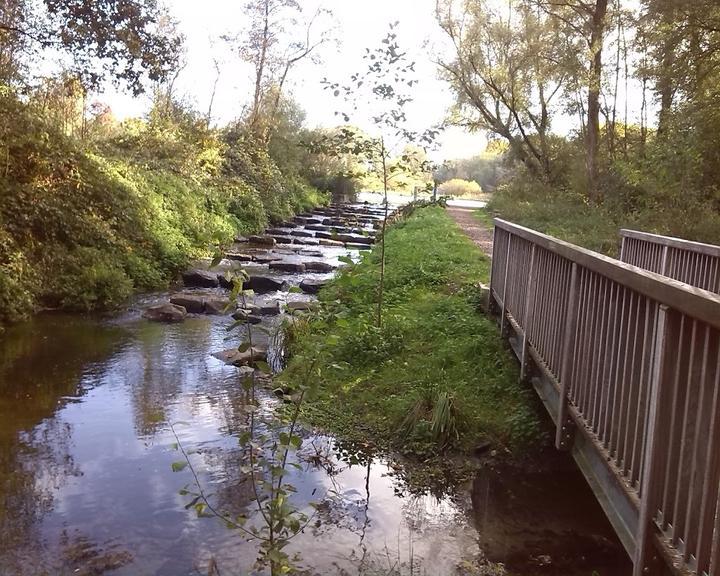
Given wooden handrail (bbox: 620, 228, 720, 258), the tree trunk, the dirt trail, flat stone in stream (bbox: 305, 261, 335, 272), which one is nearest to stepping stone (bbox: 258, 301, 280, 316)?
flat stone in stream (bbox: 305, 261, 335, 272)

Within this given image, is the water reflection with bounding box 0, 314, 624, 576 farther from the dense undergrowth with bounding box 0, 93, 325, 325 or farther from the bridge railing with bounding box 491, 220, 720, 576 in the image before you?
the dense undergrowth with bounding box 0, 93, 325, 325

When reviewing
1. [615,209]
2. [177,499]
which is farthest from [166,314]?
[615,209]

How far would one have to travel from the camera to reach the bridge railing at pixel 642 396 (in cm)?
224

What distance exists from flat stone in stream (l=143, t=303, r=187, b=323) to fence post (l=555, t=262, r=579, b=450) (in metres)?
8.23

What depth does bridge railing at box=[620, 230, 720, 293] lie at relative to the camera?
5.86 meters

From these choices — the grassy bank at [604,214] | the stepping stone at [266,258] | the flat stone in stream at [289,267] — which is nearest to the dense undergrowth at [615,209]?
the grassy bank at [604,214]

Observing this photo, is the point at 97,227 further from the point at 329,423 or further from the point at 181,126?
the point at 181,126

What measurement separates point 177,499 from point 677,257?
5.30 meters

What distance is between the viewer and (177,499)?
4992mm

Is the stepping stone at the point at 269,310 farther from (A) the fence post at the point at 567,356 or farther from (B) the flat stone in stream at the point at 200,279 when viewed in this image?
(A) the fence post at the point at 567,356

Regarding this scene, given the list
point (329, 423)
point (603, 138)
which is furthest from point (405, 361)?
point (603, 138)

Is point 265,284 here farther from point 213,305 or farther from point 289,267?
point 289,267

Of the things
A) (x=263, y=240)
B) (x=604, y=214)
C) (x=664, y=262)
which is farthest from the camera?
(x=263, y=240)

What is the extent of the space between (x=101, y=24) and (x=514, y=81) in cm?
2099
